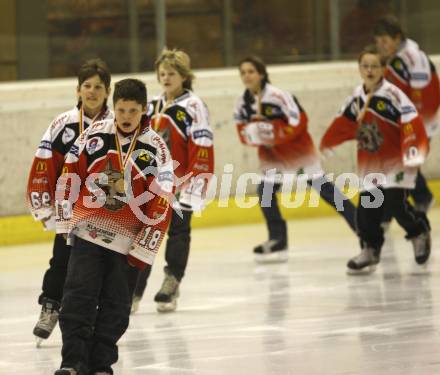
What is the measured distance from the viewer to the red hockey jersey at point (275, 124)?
1067cm

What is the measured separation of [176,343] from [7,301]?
6.78 ft

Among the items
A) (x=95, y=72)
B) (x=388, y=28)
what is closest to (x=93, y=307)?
(x=95, y=72)

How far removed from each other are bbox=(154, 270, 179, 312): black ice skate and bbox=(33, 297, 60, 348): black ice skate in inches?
46.6

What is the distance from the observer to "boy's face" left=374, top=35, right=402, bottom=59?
10.8 metres

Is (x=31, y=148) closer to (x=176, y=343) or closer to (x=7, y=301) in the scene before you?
(x=7, y=301)

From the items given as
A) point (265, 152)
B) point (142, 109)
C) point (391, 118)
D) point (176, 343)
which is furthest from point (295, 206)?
point (142, 109)

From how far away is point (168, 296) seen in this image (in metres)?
8.34

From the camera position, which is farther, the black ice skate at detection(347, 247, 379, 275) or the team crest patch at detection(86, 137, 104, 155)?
the black ice skate at detection(347, 247, 379, 275)

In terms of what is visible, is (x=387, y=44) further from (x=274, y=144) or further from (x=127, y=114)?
(x=127, y=114)

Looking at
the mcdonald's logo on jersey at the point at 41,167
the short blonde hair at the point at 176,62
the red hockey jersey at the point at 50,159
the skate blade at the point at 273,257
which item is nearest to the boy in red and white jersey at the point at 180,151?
the short blonde hair at the point at 176,62

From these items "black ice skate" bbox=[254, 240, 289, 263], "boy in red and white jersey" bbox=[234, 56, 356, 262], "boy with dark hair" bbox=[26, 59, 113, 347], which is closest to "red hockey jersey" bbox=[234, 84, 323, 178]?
"boy in red and white jersey" bbox=[234, 56, 356, 262]

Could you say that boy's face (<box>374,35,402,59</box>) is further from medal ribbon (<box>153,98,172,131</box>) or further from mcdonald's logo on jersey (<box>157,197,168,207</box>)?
mcdonald's logo on jersey (<box>157,197,168,207</box>)

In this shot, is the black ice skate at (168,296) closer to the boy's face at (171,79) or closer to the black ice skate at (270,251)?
the boy's face at (171,79)

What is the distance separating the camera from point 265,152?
11023 millimetres
